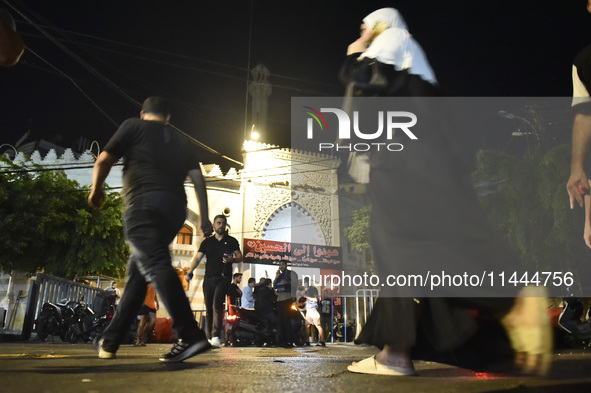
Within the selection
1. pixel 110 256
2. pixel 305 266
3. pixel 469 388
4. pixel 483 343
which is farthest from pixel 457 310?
pixel 305 266

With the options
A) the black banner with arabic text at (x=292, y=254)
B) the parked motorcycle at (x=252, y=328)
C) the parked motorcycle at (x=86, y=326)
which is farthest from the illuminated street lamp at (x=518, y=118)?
the parked motorcycle at (x=86, y=326)

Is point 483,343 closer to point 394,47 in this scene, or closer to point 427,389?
point 427,389

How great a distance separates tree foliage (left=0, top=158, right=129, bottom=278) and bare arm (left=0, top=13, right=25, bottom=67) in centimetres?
1543

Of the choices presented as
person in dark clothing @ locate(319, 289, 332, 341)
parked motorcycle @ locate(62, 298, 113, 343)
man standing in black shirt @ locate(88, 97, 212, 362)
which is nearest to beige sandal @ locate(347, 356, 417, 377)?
man standing in black shirt @ locate(88, 97, 212, 362)

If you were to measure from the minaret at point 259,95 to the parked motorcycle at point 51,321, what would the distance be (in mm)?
19897

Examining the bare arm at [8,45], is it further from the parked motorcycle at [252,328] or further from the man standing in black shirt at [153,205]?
the parked motorcycle at [252,328]

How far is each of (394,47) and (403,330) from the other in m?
1.38

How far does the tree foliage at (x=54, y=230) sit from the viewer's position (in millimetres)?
16359

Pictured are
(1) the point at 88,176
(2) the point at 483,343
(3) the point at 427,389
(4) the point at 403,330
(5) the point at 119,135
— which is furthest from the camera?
(1) the point at 88,176

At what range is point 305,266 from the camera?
2403cm

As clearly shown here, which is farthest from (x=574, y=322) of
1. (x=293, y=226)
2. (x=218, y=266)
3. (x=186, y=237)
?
(x=186, y=237)

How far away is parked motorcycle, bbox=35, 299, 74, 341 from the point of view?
9.53 m

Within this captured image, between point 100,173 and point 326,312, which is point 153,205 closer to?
point 100,173

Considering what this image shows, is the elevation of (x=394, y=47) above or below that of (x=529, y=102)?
below
